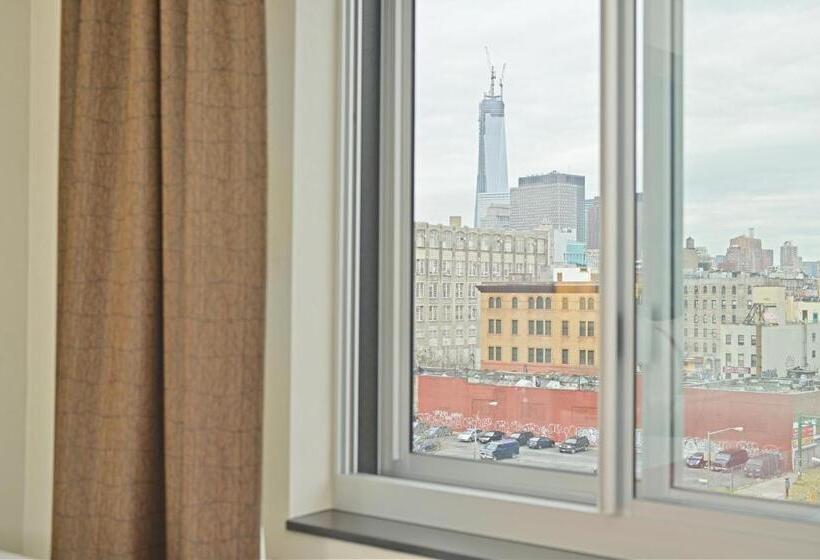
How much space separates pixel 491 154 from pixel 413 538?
2.49 feet

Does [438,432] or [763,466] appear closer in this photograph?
[763,466]

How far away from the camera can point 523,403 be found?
1.89m

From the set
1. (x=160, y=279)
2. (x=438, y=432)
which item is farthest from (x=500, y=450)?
(x=160, y=279)

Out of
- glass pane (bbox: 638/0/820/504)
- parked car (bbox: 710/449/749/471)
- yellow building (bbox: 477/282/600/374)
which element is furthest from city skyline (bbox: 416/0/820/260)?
parked car (bbox: 710/449/749/471)

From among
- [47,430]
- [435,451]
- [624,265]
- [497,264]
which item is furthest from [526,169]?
[47,430]

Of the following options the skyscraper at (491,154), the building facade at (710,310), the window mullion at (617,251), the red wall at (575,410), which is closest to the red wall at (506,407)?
the red wall at (575,410)

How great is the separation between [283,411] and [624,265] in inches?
29.1

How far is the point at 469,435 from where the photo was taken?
6.46ft

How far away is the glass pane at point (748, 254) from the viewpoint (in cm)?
156

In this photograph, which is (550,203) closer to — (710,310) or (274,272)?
(710,310)

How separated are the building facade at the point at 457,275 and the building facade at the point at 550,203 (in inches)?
1.2

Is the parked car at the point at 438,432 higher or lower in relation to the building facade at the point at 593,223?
lower

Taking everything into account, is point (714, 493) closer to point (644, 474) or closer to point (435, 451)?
point (644, 474)

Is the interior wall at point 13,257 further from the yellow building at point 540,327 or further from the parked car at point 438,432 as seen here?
the yellow building at point 540,327
